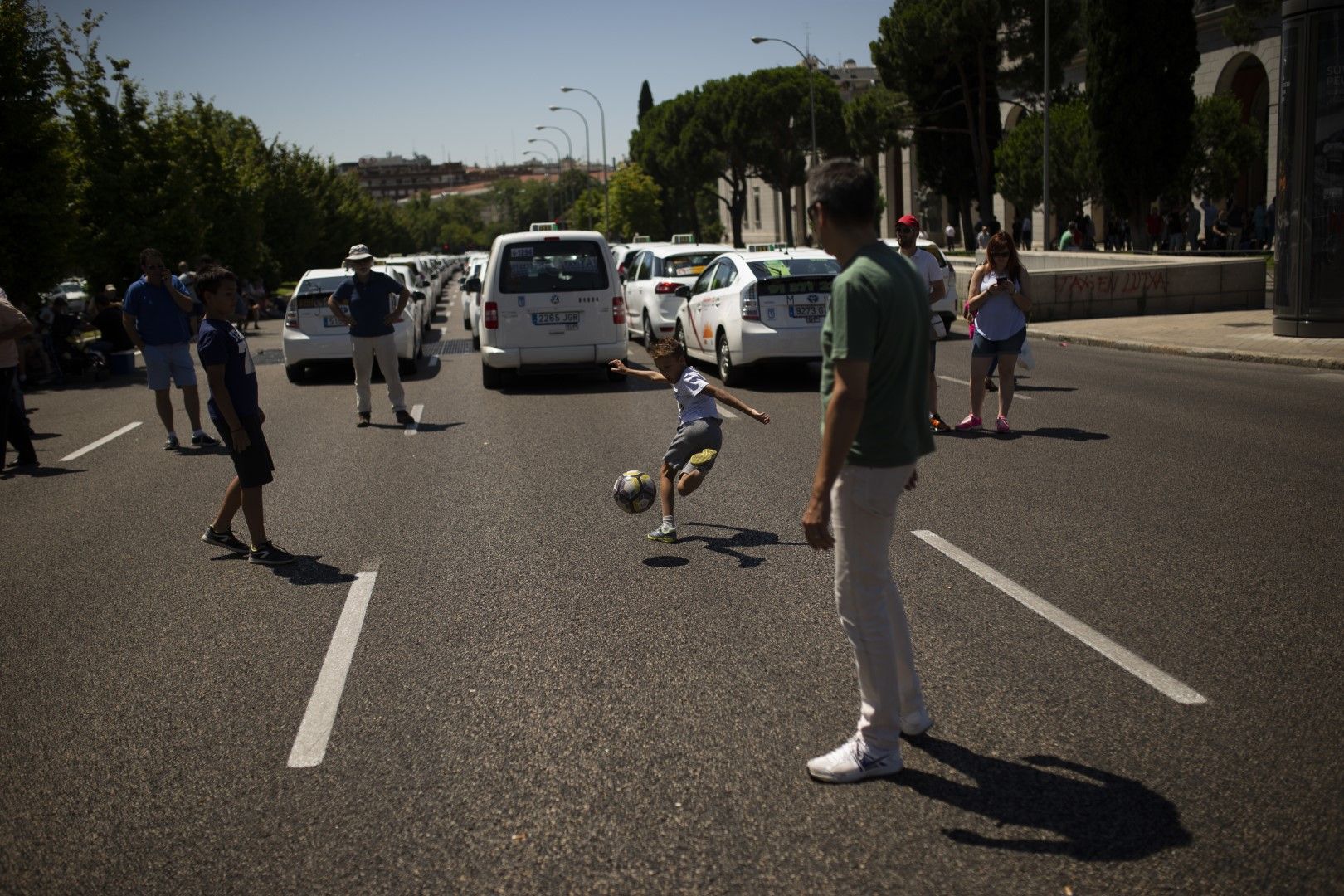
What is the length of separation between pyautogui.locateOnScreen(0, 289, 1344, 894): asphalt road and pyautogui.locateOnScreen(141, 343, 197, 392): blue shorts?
2385 mm

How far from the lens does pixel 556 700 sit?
485 centimetres

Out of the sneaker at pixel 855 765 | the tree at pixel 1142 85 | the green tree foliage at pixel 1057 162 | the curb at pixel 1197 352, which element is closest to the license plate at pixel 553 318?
the curb at pixel 1197 352

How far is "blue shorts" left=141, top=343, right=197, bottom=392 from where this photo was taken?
11992 mm

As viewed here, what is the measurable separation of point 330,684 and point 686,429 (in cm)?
289

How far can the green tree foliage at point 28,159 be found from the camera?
20156mm

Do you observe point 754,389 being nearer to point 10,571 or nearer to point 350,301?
point 350,301

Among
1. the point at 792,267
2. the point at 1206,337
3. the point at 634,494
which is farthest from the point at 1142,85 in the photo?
the point at 634,494

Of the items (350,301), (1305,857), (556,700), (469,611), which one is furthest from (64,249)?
(1305,857)

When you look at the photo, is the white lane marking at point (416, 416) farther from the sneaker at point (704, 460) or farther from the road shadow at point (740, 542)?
the sneaker at point (704, 460)

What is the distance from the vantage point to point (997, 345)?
10.8m

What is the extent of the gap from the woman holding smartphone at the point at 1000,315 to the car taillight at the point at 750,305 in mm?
3965

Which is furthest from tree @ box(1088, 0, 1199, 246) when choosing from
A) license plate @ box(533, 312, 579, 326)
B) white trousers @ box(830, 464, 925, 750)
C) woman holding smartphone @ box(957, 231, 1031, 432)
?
white trousers @ box(830, 464, 925, 750)

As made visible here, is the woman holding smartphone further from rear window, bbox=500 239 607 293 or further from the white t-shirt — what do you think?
rear window, bbox=500 239 607 293

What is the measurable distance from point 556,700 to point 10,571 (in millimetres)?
4409
